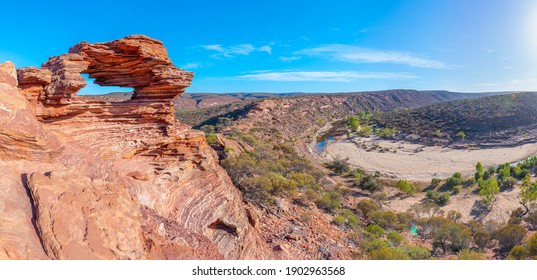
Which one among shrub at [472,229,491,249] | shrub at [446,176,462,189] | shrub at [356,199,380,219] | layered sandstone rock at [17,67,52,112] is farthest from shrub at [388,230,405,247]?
shrub at [446,176,462,189]

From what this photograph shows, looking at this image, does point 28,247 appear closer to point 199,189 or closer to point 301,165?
point 199,189

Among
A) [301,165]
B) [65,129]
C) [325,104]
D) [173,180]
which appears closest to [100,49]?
[65,129]

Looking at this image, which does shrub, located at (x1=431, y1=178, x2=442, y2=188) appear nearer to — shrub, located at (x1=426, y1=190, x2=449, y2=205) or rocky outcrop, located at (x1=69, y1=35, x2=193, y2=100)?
shrub, located at (x1=426, y1=190, x2=449, y2=205)

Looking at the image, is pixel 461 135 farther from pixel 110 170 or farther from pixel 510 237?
pixel 110 170

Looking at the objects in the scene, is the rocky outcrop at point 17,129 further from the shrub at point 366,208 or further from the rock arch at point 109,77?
the shrub at point 366,208

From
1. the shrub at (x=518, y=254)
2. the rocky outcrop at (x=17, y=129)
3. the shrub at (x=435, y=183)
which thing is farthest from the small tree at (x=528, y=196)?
the rocky outcrop at (x=17, y=129)

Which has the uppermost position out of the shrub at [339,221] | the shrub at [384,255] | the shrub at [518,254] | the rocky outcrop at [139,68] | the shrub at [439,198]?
the rocky outcrop at [139,68]

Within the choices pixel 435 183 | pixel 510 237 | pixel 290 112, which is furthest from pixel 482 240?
pixel 290 112
